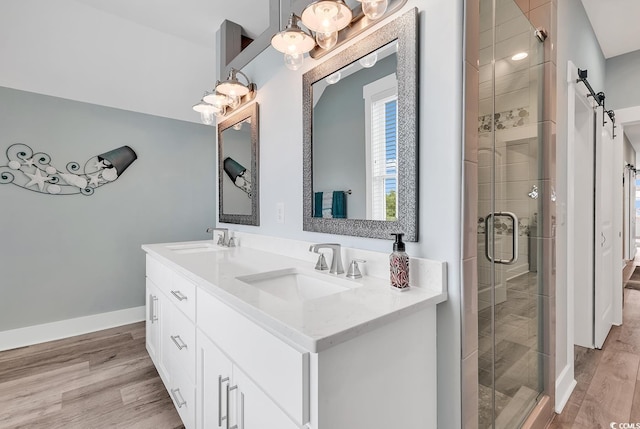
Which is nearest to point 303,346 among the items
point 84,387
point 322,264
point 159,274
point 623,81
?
point 322,264

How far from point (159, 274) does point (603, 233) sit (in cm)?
353

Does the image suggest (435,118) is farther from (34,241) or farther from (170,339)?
(34,241)

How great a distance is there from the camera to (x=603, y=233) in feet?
8.28

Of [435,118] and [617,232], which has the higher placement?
[435,118]

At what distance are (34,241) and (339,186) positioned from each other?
2.88 m

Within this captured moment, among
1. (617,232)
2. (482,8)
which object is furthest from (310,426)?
(617,232)

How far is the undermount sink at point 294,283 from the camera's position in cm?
123

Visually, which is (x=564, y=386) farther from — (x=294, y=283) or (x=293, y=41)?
(x=293, y=41)

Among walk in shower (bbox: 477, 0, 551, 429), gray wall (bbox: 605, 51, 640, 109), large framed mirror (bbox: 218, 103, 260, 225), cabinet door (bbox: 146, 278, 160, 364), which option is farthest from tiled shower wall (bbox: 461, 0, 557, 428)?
gray wall (bbox: 605, 51, 640, 109)

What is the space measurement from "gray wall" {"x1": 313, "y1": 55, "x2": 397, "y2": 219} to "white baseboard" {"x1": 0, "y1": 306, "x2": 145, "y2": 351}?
2749 mm

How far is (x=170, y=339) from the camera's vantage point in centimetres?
163

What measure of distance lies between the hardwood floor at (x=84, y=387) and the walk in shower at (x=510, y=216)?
5.43ft

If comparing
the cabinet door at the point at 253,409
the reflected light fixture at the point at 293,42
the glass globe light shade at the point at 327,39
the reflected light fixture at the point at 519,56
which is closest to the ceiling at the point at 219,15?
the reflected light fixture at the point at 293,42

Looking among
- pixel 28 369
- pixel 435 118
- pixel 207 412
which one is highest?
pixel 435 118
